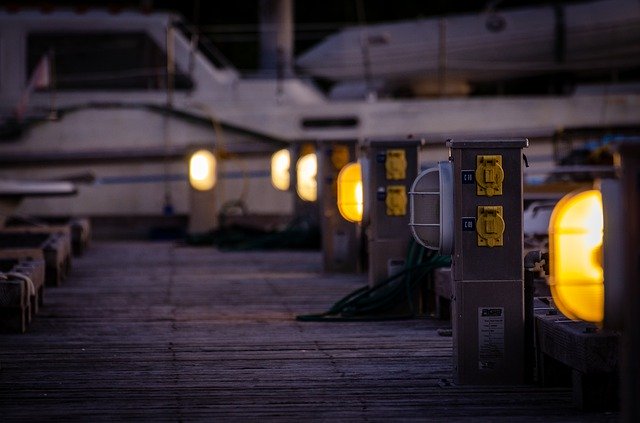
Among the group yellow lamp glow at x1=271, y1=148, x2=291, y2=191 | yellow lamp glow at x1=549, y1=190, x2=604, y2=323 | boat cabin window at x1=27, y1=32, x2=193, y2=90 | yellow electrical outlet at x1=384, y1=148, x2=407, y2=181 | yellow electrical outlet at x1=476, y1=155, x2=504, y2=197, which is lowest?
yellow lamp glow at x1=549, y1=190, x2=604, y2=323

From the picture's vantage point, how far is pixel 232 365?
604 centimetres

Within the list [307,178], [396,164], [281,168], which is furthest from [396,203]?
[281,168]

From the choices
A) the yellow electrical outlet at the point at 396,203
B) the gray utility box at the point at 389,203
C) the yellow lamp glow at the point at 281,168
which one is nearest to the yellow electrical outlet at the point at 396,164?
the gray utility box at the point at 389,203

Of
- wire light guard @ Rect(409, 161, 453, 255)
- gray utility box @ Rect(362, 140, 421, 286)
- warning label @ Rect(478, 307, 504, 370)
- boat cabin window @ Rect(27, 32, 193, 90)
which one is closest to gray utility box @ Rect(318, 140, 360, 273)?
gray utility box @ Rect(362, 140, 421, 286)

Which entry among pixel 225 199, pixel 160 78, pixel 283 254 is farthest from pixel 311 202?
pixel 160 78

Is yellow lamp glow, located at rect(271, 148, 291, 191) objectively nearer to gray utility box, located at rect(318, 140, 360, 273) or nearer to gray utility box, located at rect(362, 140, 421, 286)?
gray utility box, located at rect(318, 140, 360, 273)

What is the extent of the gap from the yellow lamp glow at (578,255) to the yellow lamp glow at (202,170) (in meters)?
11.5

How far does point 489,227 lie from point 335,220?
564 centimetres

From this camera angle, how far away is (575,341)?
486 centimetres

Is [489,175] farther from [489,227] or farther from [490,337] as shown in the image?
[490,337]

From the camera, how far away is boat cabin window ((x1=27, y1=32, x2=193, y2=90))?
1731 cm

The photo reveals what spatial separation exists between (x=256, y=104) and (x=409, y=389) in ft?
39.8

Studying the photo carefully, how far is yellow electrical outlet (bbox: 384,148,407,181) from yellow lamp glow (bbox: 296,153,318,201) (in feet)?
16.3

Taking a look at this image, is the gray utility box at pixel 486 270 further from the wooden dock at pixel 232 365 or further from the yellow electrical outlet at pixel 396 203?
the yellow electrical outlet at pixel 396 203
